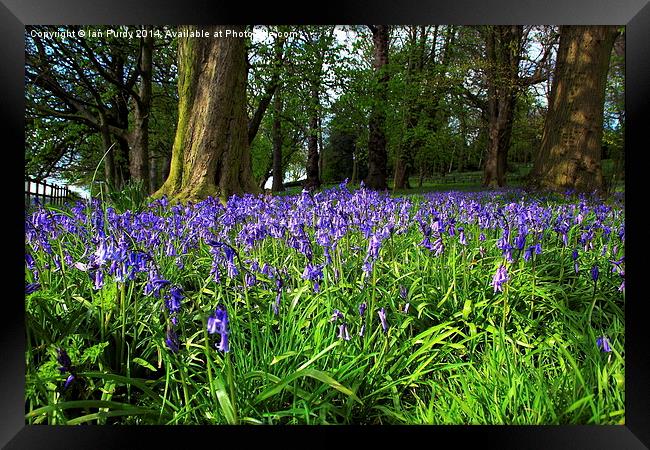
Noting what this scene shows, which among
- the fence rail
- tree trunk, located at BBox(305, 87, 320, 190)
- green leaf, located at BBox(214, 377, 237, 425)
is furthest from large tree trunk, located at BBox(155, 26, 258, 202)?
green leaf, located at BBox(214, 377, 237, 425)

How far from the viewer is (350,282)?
7.77 ft

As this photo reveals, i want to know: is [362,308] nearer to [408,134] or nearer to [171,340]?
[171,340]

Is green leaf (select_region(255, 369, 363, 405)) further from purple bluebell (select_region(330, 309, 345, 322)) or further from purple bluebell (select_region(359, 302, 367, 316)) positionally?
purple bluebell (select_region(359, 302, 367, 316))

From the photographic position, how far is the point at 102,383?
152 cm

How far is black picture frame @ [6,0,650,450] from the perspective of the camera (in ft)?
3.90

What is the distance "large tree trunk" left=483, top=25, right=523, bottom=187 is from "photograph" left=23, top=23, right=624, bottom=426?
6 cm
